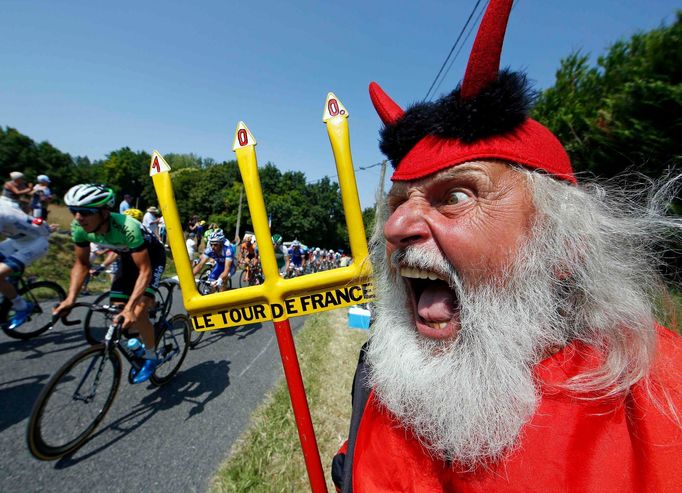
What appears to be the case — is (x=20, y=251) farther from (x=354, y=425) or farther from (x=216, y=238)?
(x=354, y=425)

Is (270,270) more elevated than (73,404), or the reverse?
(270,270)

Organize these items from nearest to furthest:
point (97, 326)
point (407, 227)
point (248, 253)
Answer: point (407, 227)
point (97, 326)
point (248, 253)

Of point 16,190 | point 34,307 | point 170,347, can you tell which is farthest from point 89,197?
point 16,190

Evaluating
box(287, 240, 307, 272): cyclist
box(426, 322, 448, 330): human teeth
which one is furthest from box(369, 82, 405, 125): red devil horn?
box(287, 240, 307, 272): cyclist

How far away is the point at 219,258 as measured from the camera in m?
6.20

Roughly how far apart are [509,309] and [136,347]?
11.1 ft

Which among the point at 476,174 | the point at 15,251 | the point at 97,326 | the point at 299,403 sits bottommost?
the point at 97,326

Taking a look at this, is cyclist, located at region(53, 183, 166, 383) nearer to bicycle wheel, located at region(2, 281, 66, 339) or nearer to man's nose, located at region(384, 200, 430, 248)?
bicycle wheel, located at region(2, 281, 66, 339)

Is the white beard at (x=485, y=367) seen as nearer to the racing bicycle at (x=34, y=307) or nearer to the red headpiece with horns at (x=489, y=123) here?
the red headpiece with horns at (x=489, y=123)

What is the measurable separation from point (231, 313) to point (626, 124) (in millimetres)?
8345

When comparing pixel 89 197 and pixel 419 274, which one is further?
pixel 89 197

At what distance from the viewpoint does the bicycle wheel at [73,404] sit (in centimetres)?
219

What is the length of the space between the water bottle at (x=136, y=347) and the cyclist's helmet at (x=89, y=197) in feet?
4.30

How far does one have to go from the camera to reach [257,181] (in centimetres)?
113
